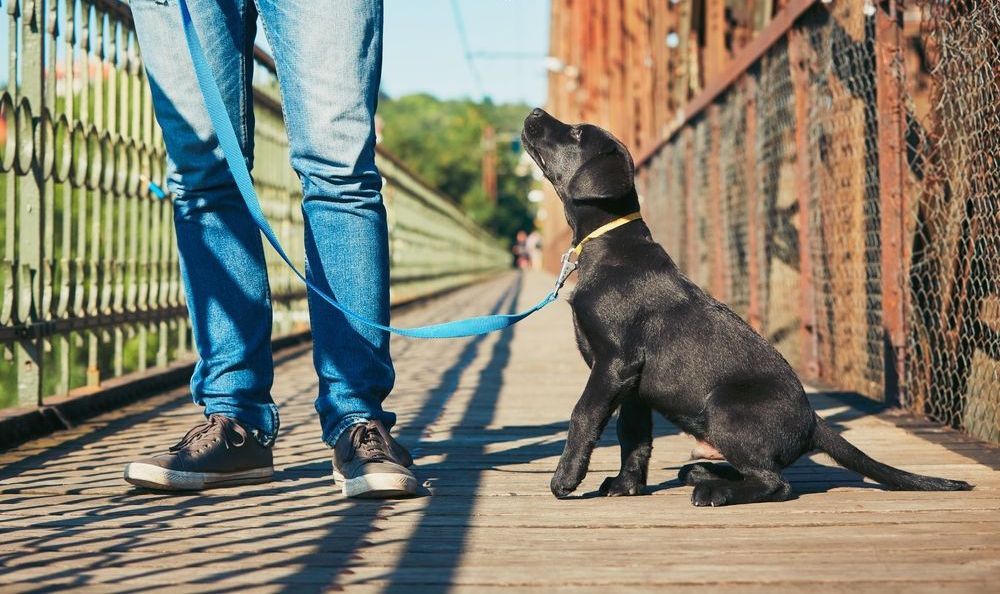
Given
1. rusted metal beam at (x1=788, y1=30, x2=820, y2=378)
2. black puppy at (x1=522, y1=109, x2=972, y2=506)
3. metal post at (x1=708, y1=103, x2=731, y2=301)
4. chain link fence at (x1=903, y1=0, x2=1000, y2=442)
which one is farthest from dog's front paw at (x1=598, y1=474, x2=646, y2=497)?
metal post at (x1=708, y1=103, x2=731, y2=301)

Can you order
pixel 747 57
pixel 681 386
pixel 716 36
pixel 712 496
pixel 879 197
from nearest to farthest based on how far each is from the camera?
1. pixel 712 496
2. pixel 681 386
3. pixel 879 197
4. pixel 747 57
5. pixel 716 36

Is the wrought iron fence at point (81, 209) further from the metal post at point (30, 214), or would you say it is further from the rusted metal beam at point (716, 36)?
the rusted metal beam at point (716, 36)

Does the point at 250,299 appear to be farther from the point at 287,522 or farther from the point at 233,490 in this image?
the point at 287,522

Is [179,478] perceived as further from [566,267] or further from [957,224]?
[957,224]

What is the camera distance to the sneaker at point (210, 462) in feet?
8.56

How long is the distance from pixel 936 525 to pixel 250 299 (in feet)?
5.27

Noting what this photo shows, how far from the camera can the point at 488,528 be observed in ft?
7.32

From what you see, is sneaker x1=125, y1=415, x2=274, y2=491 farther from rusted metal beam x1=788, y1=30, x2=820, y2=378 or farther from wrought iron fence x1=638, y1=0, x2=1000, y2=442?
rusted metal beam x1=788, y1=30, x2=820, y2=378

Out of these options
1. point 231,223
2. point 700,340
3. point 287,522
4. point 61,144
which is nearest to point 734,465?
point 700,340

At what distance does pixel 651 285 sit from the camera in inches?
104

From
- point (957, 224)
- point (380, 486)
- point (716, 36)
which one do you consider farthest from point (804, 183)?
point (716, 36)

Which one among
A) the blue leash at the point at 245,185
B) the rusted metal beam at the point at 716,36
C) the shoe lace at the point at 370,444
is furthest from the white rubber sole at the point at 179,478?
the rusted metal beam at the point at 716,36

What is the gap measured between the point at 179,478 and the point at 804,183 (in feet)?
10.5

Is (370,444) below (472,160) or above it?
below
